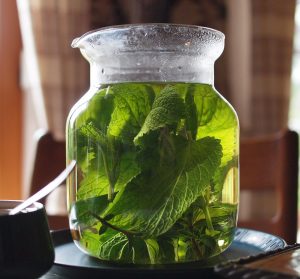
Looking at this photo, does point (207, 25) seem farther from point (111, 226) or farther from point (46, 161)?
point (111, 226)

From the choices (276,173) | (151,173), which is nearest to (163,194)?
(151,173)

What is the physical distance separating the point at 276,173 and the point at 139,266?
0.66 metres

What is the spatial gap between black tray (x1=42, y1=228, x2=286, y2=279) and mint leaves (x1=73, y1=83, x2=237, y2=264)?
2 centimetres

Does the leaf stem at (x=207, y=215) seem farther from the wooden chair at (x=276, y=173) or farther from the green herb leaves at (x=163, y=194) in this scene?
the wooden chair at (x=276, y=173)

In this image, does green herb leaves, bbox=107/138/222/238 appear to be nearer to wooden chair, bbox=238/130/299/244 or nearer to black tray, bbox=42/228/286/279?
black tray, bbox=42/228/286/279

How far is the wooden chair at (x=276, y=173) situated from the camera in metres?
1.03

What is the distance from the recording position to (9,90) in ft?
6.69

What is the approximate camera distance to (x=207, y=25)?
183 cm

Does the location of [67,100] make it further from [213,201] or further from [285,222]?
[213,201]

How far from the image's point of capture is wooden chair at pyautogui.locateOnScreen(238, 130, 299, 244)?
103cm

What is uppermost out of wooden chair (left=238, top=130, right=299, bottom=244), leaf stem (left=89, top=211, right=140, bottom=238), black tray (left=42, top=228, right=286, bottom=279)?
leaf stem (left=89, top=211, right=140, bottom=238)

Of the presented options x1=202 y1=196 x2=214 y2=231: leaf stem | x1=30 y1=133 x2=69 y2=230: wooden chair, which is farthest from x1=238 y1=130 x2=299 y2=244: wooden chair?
x1=202 y1=196 x2=214 y2=231: leaf stem

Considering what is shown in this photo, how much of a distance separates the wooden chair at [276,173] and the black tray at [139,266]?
39cm

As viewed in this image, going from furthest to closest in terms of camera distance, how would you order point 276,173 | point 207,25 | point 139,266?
point 207,25, point 276,173, point 139,266
